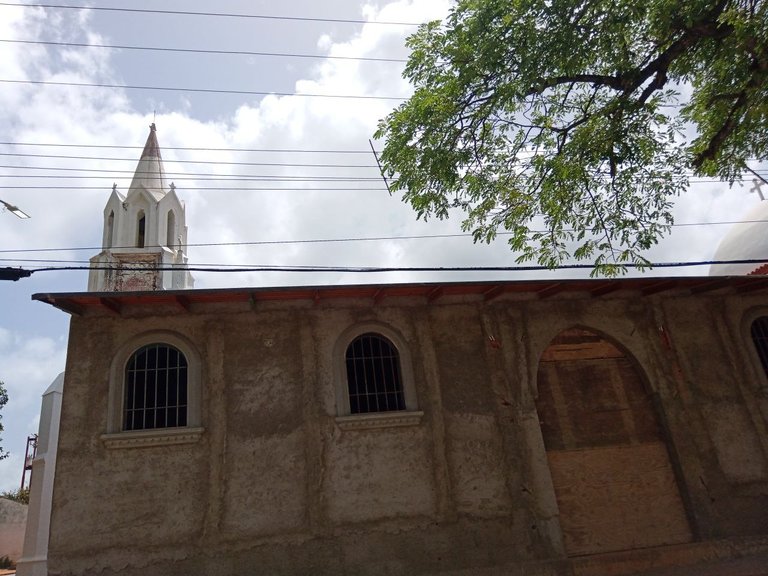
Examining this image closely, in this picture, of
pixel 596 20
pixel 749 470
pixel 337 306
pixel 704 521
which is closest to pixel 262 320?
pixel 337 306

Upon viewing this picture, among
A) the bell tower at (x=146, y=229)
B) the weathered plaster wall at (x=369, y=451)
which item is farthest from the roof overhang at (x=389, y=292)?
the bell tower at (x=146, y=229)

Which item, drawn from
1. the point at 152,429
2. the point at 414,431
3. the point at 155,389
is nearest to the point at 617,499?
the point at 414,431

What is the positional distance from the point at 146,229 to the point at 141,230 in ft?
2.98

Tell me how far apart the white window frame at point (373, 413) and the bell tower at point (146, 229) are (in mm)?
20364

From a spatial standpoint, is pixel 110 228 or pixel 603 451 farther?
pixel 110 228

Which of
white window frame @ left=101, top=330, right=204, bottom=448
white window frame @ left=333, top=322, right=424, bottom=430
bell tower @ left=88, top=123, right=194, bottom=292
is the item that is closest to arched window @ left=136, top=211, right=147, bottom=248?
bell tower @ left=88, top=123, right=194, bottom=292

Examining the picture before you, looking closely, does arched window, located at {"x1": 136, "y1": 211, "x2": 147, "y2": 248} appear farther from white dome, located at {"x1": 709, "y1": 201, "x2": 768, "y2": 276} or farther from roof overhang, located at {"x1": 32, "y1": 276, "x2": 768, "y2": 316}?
white dome, located at {"x1": 709, "y1": 201, "x2": 768, "y2": 276}

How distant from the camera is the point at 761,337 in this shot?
491 inches

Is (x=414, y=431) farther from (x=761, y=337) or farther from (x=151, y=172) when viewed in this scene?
(x=151, y=172)

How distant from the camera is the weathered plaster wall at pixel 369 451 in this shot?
9.27 meters

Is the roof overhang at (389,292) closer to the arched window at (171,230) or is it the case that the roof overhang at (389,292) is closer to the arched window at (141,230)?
the arched window at (141,230)

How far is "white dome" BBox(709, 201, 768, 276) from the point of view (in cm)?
1838

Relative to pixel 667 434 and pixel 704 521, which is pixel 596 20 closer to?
pixel 667 434

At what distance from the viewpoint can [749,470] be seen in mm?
11242
